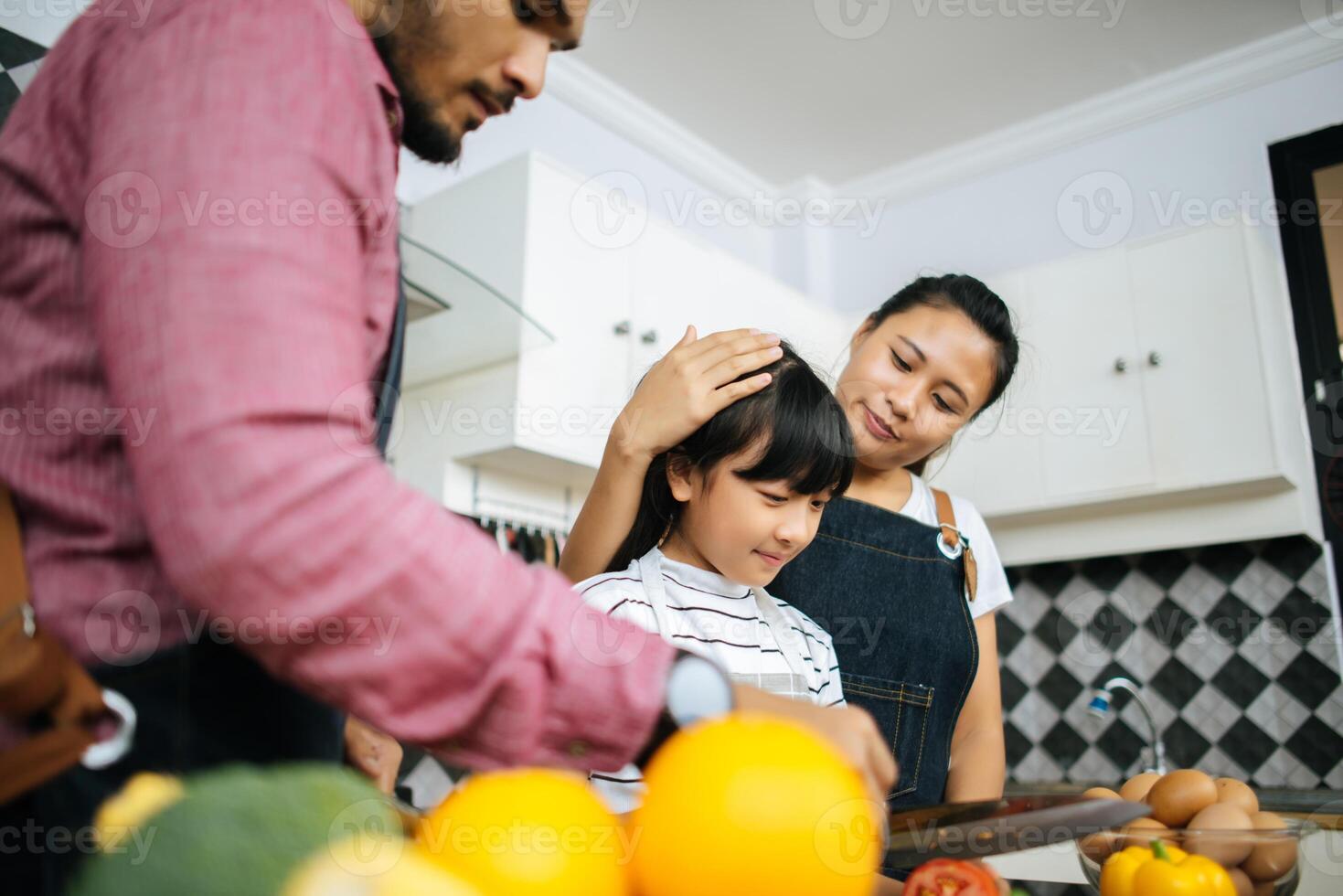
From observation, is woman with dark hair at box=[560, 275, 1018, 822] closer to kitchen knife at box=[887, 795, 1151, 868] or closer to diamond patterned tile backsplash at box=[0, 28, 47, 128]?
kitchen knife at box=[887, 795, 1151, 868]

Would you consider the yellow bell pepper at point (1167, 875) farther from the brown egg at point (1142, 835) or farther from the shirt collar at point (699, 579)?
the shirt collar at point (699, 579)

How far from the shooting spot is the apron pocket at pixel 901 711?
4.01 ft

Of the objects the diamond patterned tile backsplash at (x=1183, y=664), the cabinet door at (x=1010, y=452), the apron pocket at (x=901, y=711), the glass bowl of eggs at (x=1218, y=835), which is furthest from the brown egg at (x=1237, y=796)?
the diamond patterned tile backsplash at (x=1183, y=664)

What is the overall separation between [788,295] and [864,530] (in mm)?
1812

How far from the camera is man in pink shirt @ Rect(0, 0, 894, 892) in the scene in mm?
376

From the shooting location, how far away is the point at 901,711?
48.5 inches

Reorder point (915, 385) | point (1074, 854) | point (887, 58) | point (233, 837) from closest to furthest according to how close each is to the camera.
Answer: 1. point (233, 837)
2. point (915, 385)
3. point (1074, 854)
4. point (887, 58)

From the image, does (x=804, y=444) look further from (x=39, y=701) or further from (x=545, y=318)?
(x=545, y=318)

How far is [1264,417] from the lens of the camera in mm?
2533

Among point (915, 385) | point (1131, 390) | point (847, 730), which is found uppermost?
point (1131, 390)

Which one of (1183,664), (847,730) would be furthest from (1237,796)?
(1183,664)

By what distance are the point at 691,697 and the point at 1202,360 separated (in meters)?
2.61

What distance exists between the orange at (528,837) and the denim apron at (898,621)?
88cm

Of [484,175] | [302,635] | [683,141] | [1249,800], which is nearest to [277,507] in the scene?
[302,635]
